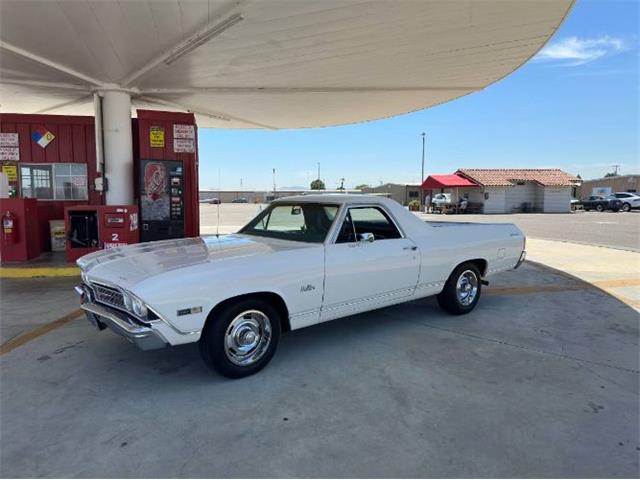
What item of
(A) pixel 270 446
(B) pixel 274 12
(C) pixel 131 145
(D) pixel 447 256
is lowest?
(A) pixel 270 446

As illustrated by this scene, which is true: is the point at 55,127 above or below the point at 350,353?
above

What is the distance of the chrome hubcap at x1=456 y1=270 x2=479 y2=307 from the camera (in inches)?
222

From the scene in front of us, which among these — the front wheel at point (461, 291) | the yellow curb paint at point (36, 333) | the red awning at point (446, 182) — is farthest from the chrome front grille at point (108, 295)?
the red awning at point (446, 182)

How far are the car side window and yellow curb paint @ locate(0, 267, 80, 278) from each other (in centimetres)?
605

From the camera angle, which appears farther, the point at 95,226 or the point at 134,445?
the point at 95,226

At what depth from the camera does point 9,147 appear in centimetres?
1004

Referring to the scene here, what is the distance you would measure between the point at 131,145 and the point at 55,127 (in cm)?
193

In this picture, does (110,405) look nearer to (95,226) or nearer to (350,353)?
(350,353)

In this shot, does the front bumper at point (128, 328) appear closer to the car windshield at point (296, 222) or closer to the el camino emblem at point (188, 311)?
the el camino emblem at point (188, 311)

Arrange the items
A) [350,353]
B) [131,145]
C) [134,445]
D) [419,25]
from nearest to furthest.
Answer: [134,445] < [350,353] < [419,25] < [131,145]

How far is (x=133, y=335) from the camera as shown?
332cm

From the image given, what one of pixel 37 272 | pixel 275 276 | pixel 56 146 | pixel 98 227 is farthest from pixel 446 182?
pixel 275 276

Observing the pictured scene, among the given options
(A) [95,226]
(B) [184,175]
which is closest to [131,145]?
(B) [184,175]

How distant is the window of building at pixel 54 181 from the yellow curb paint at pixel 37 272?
2876 millimetres
